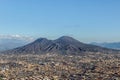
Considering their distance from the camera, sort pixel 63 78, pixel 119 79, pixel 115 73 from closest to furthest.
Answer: pixel 119 79 → pixel 63 78 → pixel 115 73

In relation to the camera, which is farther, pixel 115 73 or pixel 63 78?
pixel 115 73

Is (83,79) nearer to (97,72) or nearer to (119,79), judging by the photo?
(119,79)

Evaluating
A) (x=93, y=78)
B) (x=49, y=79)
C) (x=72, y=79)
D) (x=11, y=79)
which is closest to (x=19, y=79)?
(x=11, y=79)

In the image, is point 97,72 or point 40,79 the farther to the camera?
point 97,72

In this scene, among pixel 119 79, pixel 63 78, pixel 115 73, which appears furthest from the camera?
pixel 115 73

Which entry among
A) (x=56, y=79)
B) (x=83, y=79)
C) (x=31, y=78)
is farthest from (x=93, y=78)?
(x=31, y=78)

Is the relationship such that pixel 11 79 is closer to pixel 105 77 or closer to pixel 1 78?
pixel 1 78

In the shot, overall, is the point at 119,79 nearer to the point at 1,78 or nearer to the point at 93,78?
the point at 93,78
